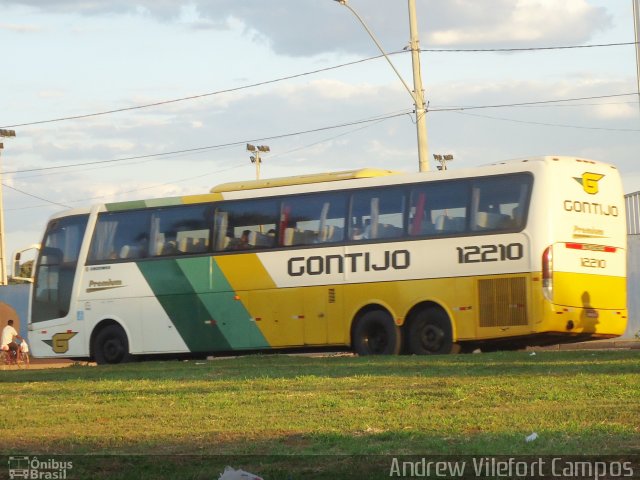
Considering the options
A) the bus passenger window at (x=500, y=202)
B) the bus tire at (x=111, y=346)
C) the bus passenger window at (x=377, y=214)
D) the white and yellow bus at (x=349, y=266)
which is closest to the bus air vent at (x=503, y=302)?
the white and yellow bus at (x=349, y=266)

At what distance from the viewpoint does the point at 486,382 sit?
568 inches

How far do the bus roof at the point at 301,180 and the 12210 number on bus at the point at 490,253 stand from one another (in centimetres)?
246

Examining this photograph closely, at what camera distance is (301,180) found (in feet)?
78.5

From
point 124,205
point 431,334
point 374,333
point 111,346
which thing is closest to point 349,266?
point 374,333

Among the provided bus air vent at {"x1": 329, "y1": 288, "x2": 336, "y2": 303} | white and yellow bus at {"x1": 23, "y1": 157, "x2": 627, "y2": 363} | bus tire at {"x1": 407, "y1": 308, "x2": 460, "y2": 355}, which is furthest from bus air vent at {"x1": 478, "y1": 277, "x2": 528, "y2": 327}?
bus air vent at {"x1": 329, "y1": 288, "x2": 336, "y2": 303}

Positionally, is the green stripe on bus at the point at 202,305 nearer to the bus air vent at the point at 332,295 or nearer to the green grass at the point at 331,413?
the bus air vent at the point at 332,295

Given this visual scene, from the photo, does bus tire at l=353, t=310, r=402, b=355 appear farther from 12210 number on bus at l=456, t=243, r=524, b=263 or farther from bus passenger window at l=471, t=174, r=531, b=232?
bus passenger window at l=471, t=174, r=531, b=232

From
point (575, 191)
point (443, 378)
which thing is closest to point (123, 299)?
point (575, 191)

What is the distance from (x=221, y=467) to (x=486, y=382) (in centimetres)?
628

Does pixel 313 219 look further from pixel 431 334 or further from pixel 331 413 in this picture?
pixel 331 413

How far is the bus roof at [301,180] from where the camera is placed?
2330 centimetres

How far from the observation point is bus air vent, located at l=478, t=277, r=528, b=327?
20.9 metres

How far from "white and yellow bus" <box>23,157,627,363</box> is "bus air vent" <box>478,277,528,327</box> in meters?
0.02

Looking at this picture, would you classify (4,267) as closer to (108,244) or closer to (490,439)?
(108,244)
